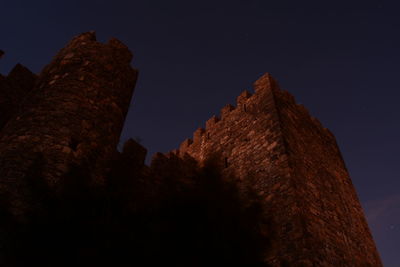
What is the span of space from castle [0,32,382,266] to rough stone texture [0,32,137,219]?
0.02m

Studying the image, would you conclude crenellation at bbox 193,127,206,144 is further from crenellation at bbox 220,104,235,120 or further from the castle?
crenellation at bbox 220,104,235,120

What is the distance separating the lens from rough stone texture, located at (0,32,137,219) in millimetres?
4949

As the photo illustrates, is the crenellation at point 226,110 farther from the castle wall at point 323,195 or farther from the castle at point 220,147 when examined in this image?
the castle wall at point 323,195

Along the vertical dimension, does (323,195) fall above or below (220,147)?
below

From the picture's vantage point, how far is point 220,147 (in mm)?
11609

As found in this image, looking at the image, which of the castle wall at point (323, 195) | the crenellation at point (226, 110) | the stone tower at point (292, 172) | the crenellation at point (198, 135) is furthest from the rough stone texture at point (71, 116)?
the crenellation at point (198, 135)

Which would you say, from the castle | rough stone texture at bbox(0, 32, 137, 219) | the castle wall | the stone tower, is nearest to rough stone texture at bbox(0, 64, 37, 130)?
the castle

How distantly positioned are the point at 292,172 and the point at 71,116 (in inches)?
215

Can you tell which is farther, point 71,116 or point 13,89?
point 13,89

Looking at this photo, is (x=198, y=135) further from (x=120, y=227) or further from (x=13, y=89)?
(x=120, y=227)

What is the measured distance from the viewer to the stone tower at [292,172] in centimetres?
756

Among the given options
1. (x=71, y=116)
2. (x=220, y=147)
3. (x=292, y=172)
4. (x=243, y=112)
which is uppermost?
(x=243, y=112)

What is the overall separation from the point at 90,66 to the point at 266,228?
5.41 metres

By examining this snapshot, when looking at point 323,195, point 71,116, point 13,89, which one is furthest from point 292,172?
point 13,89
